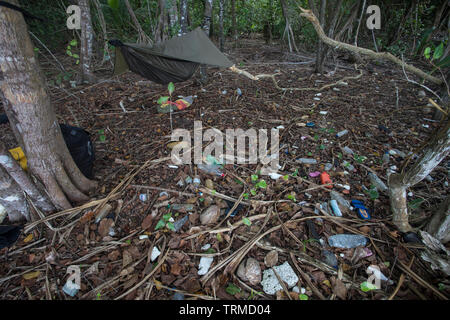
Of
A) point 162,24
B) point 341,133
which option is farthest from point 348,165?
point 162,24

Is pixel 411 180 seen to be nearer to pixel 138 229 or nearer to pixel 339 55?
pixel 138 229

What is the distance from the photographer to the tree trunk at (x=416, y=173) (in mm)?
1085

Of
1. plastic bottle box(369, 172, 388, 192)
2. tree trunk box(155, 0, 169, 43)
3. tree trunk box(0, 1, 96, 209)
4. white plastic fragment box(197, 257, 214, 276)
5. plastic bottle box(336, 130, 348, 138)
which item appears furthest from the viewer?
tree trunk box(155, 0, 169, 43)

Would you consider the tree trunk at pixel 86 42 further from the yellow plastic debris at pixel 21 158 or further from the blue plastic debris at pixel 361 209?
the blue plastic debris at pixel 361 209

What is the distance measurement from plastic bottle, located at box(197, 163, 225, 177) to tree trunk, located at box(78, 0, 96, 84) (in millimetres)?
2542

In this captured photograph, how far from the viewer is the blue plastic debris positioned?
1.38 meters

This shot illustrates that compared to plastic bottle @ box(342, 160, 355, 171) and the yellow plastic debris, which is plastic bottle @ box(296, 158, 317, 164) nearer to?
plastic bottle @ box(342, 160, 355, 171)

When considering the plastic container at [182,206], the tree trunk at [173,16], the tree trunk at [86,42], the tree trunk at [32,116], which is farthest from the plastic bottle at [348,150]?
the tree trunk at [86,42]

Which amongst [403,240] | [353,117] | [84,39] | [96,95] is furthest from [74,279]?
[84,39]

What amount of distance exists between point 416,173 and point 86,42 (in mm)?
3670

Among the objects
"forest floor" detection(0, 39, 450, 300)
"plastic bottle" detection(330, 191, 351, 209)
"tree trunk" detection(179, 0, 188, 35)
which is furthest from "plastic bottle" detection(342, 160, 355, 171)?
"tree trunk" detection(179, 0, 188, 35)

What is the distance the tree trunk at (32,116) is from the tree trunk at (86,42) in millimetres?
2222

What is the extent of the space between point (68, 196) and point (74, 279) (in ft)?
1.80

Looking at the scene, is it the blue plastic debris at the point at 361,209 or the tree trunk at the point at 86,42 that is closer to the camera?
the blue plastic debris at the point at 361,209
